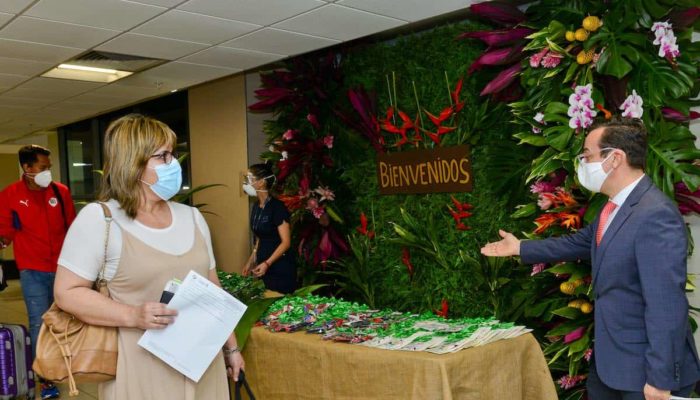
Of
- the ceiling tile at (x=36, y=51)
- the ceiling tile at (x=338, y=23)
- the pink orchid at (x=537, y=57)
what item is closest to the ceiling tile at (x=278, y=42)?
the ceiling tile at (x=338, y=23)

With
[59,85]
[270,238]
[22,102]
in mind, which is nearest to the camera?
[270,238]

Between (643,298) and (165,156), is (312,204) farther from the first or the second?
(643,298)

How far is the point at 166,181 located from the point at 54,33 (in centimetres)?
284

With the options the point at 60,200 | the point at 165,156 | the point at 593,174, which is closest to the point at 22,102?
the point at 60,200

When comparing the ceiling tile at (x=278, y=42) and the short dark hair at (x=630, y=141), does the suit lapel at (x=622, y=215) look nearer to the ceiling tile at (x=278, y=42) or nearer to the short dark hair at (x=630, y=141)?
the short dark hair at (x=630, y=141)

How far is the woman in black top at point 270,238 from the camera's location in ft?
14.8

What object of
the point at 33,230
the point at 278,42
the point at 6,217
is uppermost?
the point at 278,42

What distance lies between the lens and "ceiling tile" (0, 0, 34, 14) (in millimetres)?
3415

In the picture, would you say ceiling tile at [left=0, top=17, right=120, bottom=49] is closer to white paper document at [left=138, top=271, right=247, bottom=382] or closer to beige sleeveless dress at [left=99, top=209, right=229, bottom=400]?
beige sleeveless dress at [left=99, top=209, right=229, bottom=400]

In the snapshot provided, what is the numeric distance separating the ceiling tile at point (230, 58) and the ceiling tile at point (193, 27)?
0.35 meters

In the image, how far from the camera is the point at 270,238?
461 centimetres

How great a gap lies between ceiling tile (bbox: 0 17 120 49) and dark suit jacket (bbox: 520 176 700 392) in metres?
3.47

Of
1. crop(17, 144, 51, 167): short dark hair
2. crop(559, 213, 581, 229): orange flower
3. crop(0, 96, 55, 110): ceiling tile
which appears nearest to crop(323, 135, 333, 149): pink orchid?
crop(17, 144, 51, 167): short dark hair

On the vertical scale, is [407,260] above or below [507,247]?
below
